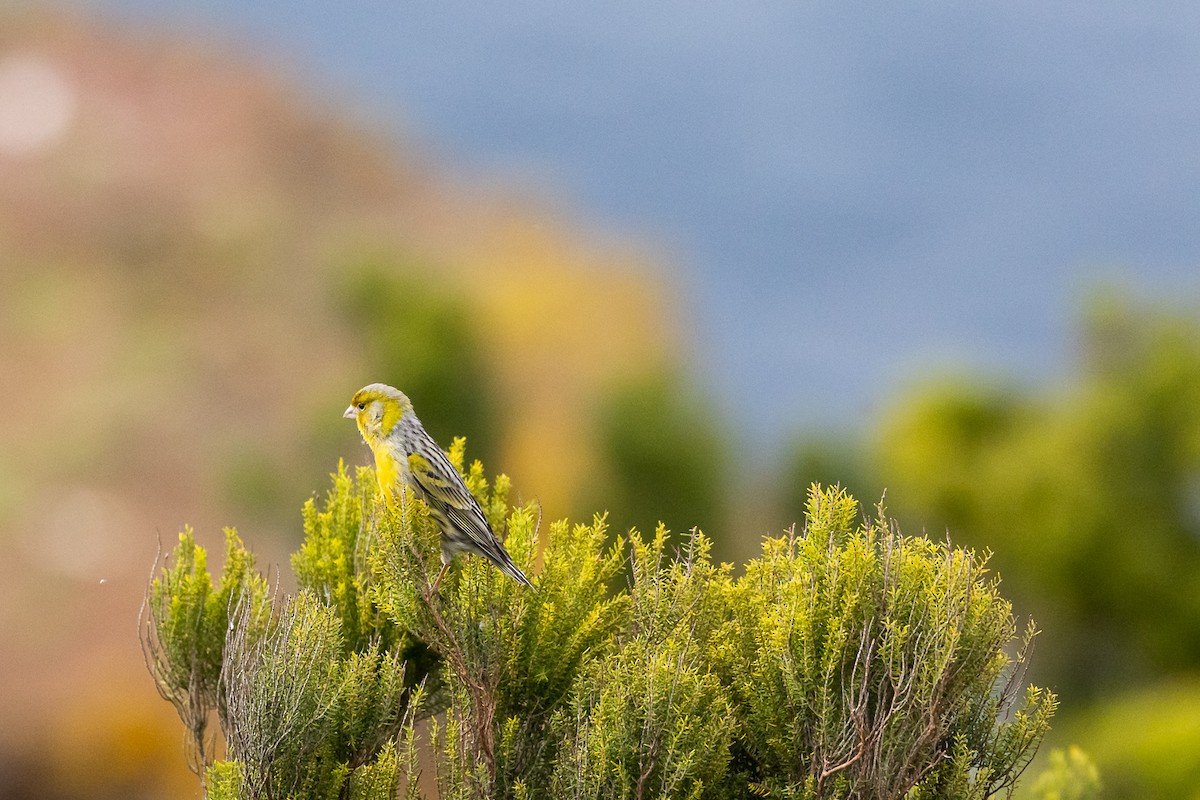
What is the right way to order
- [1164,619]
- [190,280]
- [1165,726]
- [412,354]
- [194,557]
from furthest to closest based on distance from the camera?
1. [190,280]
2. [1164,619]
3. [412,354]
4. [1165,726]
5. [194,557]

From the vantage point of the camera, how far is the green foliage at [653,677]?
598 centimetres

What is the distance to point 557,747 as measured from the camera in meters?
6.56

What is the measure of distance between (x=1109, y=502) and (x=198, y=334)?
2949 centimetres

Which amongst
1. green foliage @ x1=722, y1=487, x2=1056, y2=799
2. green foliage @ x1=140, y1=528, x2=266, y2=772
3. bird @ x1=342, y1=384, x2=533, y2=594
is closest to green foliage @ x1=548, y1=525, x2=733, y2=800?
green foliage @ x1=722, y1=487, x2=1056, y2=799

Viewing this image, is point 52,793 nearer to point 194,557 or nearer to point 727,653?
point 194,557

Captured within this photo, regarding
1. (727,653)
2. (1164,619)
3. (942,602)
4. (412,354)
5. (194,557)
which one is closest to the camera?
(942,602)

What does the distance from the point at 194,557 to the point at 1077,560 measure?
1980 centimetres

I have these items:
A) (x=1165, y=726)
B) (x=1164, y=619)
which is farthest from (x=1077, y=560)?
(x=1165, y=726)

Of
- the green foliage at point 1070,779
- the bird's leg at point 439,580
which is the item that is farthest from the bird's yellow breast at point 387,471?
the green foliage at point 1070,779

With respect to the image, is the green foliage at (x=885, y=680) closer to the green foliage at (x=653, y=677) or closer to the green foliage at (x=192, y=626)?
the green foliage at (x=653, y=677)

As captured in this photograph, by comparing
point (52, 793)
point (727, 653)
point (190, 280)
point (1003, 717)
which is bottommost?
point (1003, 717)

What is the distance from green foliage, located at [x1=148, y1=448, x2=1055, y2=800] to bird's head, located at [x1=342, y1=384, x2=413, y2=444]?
15.9 inches

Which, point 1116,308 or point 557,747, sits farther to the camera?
point 1116,308

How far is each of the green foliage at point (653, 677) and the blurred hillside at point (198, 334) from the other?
5.09 metres
